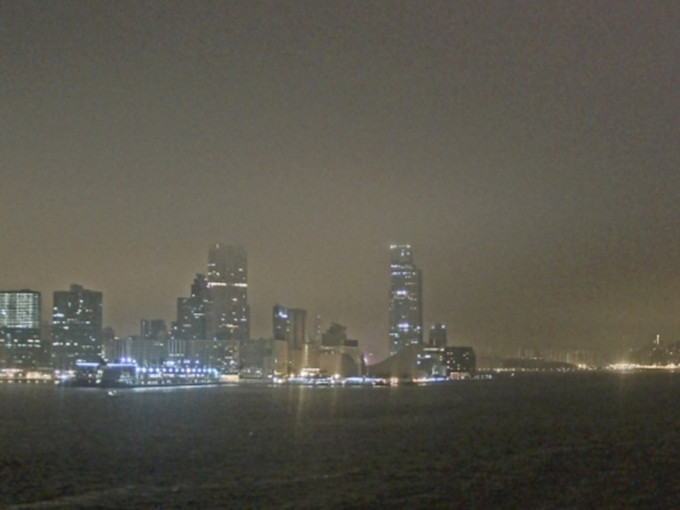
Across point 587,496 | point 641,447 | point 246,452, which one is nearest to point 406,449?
point 246,452

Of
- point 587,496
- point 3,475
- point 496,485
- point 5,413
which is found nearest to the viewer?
point 587,496

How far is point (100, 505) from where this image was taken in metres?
45.7

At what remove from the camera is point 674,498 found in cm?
4797

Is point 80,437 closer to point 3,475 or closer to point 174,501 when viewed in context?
point 3,475

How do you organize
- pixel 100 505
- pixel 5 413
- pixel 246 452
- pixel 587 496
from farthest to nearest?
pixel 5 413 < pixel 246 452 < pixel 587 496 < pixel 100 505

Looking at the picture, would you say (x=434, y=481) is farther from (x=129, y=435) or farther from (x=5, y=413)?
(x=5, y=413)

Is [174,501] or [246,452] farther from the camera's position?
[246,452]

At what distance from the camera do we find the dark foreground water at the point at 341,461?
4797 centimetres

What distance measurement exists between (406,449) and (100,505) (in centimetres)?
3133

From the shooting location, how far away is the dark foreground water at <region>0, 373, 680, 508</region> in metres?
48.0

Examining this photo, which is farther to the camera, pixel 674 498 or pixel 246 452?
pixel 246 452

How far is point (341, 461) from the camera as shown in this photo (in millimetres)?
63250

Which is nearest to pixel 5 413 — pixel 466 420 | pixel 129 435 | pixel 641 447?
pixel 129 435

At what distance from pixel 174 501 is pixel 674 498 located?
24.3 metres
